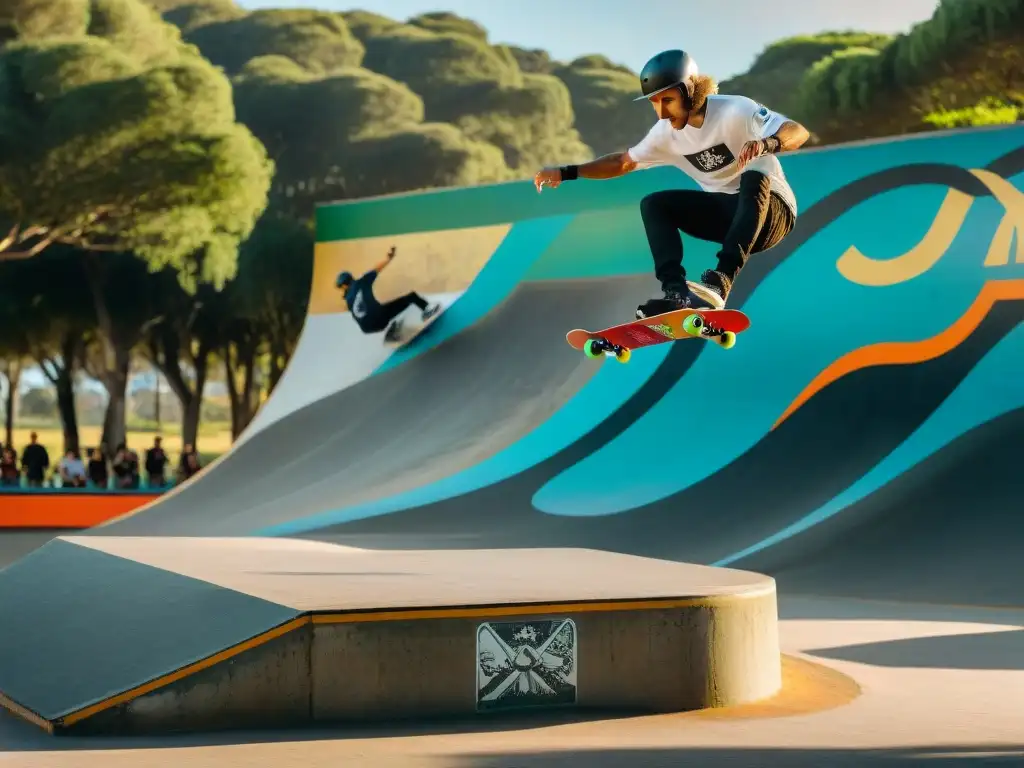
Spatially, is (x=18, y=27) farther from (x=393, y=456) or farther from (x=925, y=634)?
(x=925, y=634)

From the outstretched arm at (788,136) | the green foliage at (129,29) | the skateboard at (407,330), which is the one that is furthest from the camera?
the green foliage at (129,29)

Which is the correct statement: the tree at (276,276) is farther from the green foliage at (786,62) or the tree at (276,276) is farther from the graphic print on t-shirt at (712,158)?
the graphic print on t-shirt at (712,158)

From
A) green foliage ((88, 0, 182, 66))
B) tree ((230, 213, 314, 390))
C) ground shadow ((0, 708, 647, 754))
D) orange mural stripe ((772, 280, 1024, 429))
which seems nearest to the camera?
ground shadow ((0, 708, 647, 754))

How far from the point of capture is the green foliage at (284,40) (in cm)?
5150

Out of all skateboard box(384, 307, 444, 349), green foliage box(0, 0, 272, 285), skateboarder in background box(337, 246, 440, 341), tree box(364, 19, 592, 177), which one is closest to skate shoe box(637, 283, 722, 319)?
skateboard box(384, 307, 444, 349)

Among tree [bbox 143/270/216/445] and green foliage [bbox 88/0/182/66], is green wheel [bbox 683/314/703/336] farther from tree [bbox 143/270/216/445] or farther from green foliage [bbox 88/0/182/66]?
tree [bbox 143/270/216/445]

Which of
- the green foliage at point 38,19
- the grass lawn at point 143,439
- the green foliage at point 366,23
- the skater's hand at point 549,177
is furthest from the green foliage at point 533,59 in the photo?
the skater's hand at point 549,177

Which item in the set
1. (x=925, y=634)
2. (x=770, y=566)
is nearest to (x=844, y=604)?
(x=770, y=566)

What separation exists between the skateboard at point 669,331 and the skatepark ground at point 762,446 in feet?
6.55

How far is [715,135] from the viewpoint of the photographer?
7113mm

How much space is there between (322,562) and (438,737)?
331 centimetres

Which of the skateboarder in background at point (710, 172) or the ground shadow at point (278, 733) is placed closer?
the ground shadow at point (278, 733)

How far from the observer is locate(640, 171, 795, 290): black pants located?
7.02 m

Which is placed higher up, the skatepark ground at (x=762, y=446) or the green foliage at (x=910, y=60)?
the green foliage at (x=910, y=60)
